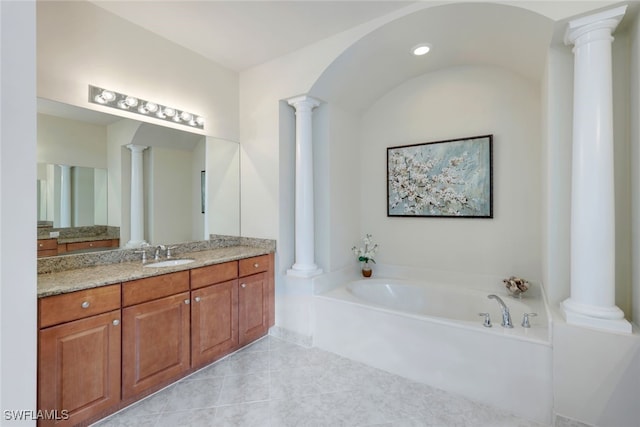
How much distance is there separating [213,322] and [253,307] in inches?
16.7

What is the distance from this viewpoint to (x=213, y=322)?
233 centimetres

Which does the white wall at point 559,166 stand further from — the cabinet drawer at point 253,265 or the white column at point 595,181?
the cabinet drawer at point 253,265

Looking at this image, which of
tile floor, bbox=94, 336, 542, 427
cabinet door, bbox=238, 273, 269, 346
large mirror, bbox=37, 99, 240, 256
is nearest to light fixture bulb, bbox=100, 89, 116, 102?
large mirror, bbox=37, 99, 240, 256

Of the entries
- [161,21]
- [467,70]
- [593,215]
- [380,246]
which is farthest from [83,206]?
[467,70]

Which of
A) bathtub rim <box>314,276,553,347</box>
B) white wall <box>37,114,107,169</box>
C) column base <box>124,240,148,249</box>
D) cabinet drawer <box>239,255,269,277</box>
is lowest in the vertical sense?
bathtub rim <box>314,276,553,347</box>

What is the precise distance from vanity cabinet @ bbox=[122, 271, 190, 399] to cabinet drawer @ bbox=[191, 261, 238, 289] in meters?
0.07

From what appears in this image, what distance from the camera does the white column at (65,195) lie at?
2.11 m

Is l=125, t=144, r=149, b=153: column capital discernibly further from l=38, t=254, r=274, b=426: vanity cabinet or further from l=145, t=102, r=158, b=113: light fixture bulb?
l=38, t=254, r=274, b=426: vanity cabinet

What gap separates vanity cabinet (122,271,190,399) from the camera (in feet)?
5.98

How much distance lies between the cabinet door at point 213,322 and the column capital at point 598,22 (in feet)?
9.51

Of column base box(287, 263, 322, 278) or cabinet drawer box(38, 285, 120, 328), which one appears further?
column base box(287, 263, 322, 278)

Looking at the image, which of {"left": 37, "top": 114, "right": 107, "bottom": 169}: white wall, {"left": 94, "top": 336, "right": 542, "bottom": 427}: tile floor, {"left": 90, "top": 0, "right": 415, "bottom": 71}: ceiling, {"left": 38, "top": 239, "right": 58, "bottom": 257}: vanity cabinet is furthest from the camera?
{"left": 90, "top": 0, "right": 415, "bottom": 71}: ceiling

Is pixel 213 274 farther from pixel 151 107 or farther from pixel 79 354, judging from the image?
pixel 151 107

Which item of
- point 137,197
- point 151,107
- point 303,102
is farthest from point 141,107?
point 303,102
